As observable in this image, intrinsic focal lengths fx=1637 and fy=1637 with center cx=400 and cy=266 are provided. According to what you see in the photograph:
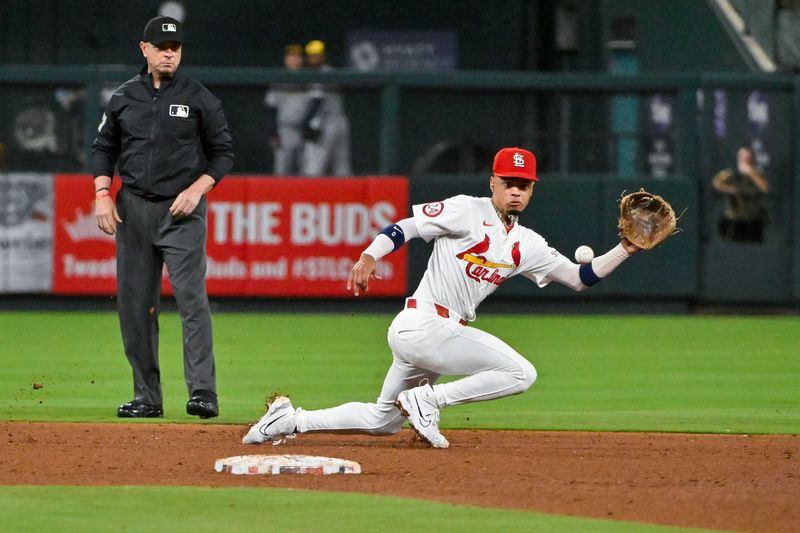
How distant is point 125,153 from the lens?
27.2ft

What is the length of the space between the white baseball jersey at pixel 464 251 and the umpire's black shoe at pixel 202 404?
1368mm

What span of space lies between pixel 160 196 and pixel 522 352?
491 centimetres

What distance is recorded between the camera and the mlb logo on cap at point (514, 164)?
24.0ft

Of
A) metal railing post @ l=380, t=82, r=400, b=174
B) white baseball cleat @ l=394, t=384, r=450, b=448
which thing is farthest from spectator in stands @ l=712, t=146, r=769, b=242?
white baseball cleat @ l=394, t=384, r=450, b=448

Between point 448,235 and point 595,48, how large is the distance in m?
13.9

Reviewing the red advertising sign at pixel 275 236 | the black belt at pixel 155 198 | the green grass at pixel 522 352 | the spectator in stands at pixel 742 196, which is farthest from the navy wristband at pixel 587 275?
the spectator in stands at pixel 742 196

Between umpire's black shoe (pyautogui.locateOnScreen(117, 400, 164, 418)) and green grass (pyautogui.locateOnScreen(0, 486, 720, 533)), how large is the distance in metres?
2.19

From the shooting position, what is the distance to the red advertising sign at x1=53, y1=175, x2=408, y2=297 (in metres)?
15.4

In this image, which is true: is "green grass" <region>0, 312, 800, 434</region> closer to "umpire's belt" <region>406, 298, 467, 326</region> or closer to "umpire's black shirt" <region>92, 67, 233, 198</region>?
"umpire's black shirt" <region>92, 67, 233, 198</region>

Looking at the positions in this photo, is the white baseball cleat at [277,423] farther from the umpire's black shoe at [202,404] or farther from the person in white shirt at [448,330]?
the umpire's black shoe at [202,404]

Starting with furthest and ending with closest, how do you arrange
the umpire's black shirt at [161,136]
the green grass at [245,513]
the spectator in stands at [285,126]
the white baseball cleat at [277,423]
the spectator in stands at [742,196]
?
the spectator in stands at [742,196], the spectator in stands at [285,126], the umpire's black shirt at [161,136], the white baseball cleat at [277,423], the green grass at [245,513]

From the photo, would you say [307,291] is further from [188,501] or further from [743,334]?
[188,501]

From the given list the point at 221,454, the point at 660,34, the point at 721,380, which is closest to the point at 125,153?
the point at 221,454

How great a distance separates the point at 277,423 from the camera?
7270mm
